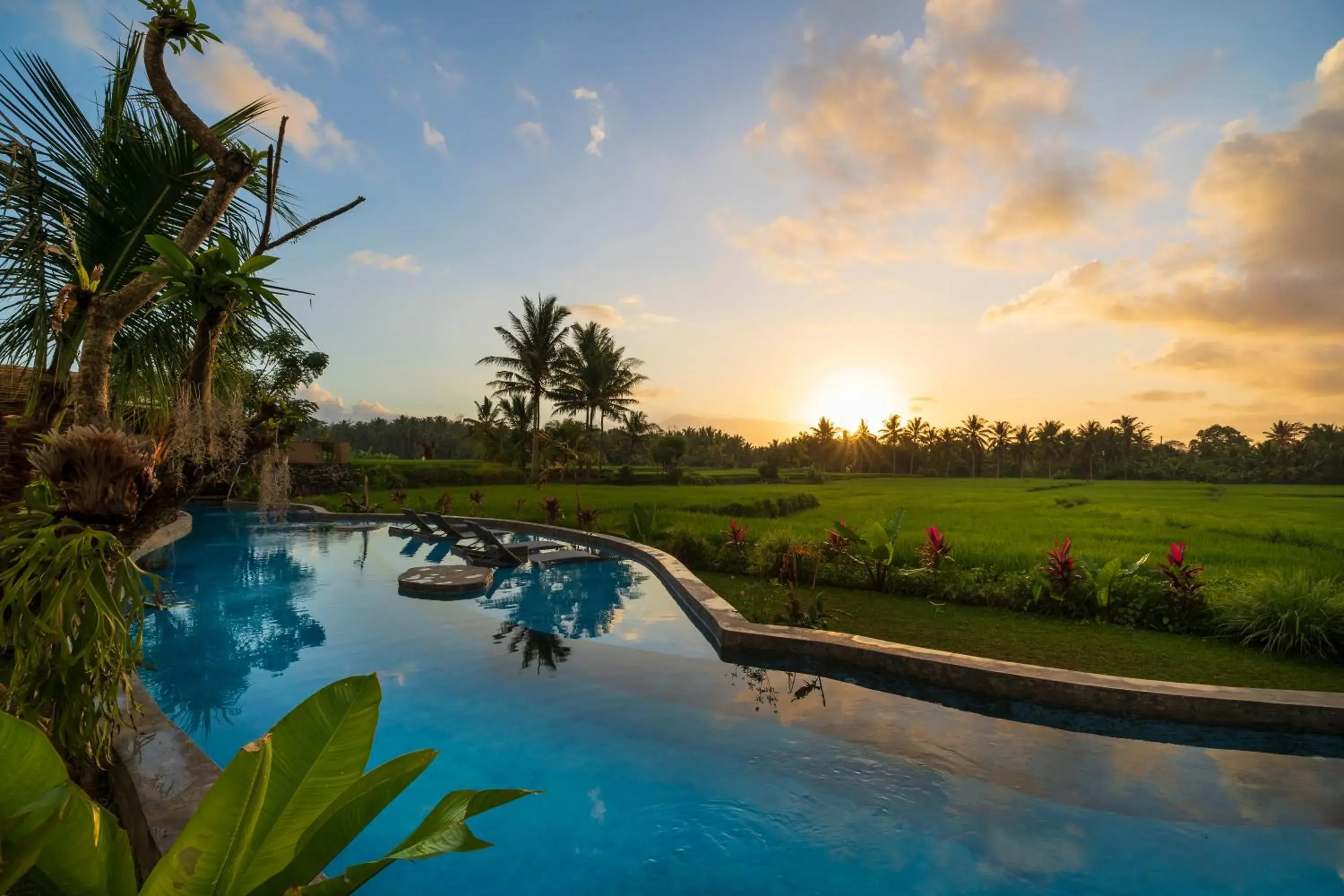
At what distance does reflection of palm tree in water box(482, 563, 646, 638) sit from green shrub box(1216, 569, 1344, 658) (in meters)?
7.69

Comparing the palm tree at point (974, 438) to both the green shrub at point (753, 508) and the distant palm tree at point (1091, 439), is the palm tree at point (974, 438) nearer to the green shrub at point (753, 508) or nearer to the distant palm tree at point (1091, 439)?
the distant palm tree at point (1091, 439)

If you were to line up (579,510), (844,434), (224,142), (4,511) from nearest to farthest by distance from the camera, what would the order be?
(4,511) → (224,142) → (579,510) → (844,434)

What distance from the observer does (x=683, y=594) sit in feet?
32.9

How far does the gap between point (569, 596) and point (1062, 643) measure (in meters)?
7.16

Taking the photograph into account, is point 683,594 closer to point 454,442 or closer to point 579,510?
point 579,510

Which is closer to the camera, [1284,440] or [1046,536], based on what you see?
[1046,536]

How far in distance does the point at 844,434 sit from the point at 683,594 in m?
80.4

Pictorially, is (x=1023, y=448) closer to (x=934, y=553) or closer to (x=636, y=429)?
(x=636, y=429)

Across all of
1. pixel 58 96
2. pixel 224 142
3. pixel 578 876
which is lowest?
pixel 578 876

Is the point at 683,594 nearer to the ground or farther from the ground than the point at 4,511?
nearer to the ground

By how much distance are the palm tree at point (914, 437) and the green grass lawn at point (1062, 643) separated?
243 feet

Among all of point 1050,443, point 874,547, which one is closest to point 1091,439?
point 1050,443

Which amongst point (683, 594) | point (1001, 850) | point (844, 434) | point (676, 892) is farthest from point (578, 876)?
point (844, 434)

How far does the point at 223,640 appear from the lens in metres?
8.52
